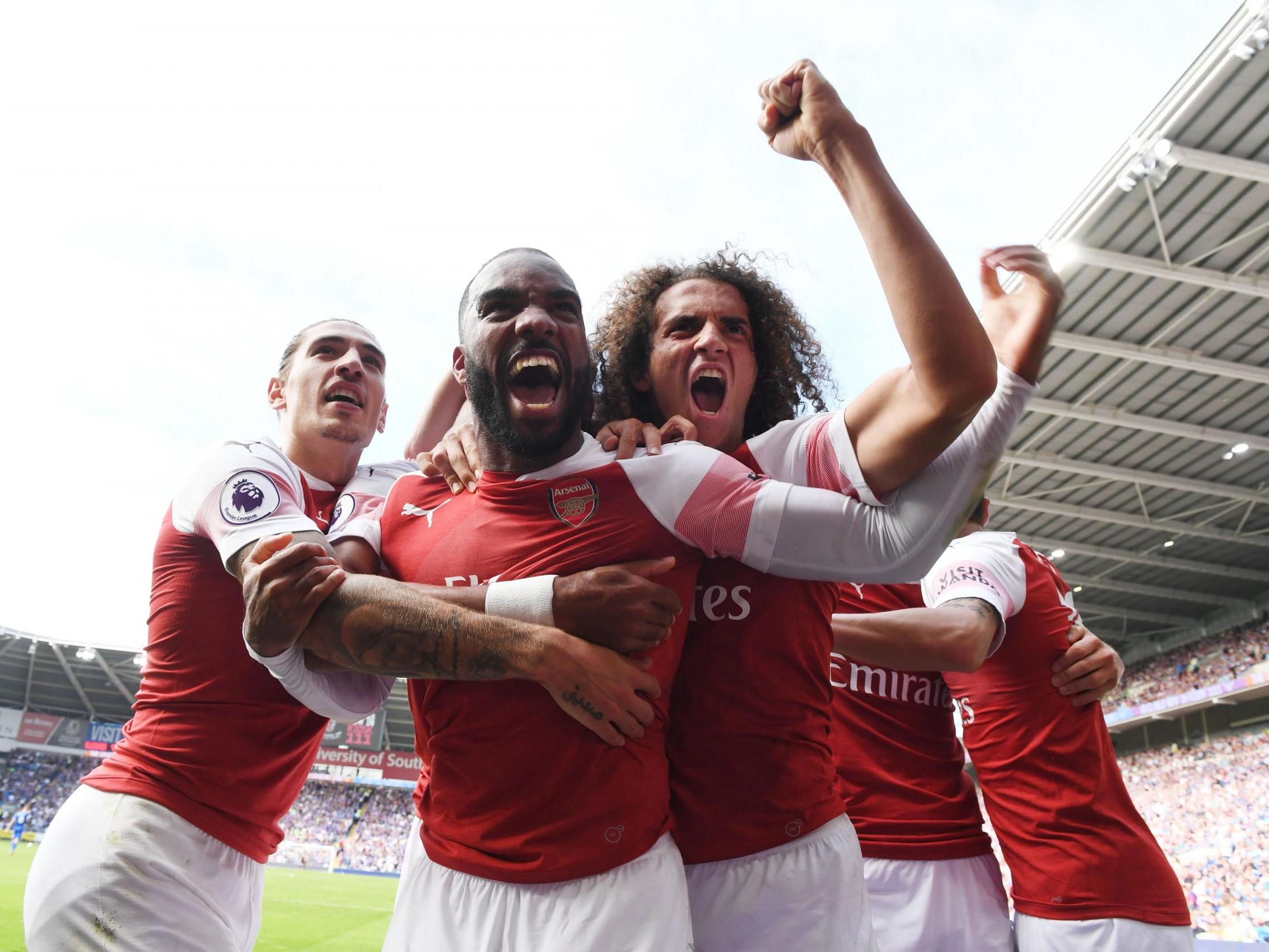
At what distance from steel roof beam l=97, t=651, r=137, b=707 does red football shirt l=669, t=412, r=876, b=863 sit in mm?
42177

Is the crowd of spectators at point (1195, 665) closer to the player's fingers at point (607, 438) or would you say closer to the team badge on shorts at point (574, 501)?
the player's fingers at point (607, 438)

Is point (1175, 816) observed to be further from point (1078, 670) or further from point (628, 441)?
point (628, 441)

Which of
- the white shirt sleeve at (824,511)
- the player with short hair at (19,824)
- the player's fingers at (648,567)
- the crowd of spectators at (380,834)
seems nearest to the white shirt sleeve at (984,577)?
the white shirt sleeve at (824,511)

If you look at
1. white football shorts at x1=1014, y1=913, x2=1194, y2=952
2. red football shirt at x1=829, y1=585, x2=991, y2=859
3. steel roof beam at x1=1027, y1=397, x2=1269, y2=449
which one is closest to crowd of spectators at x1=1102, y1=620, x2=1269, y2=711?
steel roof beam at x1=1027, y1=397, x2=1269, y2=449

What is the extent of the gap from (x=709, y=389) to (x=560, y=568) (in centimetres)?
93

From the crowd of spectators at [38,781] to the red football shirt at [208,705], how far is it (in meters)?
41.1

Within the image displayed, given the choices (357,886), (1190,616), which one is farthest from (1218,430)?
(357,886)

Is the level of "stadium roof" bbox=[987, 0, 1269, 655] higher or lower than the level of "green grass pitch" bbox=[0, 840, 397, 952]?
higher

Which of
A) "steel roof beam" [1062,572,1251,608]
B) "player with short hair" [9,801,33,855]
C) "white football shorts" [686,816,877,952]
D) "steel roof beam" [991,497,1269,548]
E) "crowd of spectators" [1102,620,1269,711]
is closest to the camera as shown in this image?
"white football shorts" [686,816,877,952]

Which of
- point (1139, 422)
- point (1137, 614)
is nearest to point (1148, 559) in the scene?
point (1137, 614)

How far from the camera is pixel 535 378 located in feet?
7.98

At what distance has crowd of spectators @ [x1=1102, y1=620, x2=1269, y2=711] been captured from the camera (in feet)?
85.6

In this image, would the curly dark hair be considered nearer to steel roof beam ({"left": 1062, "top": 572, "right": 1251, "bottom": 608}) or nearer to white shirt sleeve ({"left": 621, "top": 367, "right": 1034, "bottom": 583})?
white shirt sleeve ({"left": 621, "top": 367, "right": 1034, "bottom": 583})

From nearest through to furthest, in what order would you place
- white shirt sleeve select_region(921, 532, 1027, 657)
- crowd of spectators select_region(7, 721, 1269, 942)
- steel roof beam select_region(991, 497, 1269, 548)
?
1. white shirt sleeve select_region(921, 532, 1027, 657)
2. crowd of spectators select_region(7, 721, 1269, 942)
3. steel roof beam select_region(991, 497, 1269, 548)
